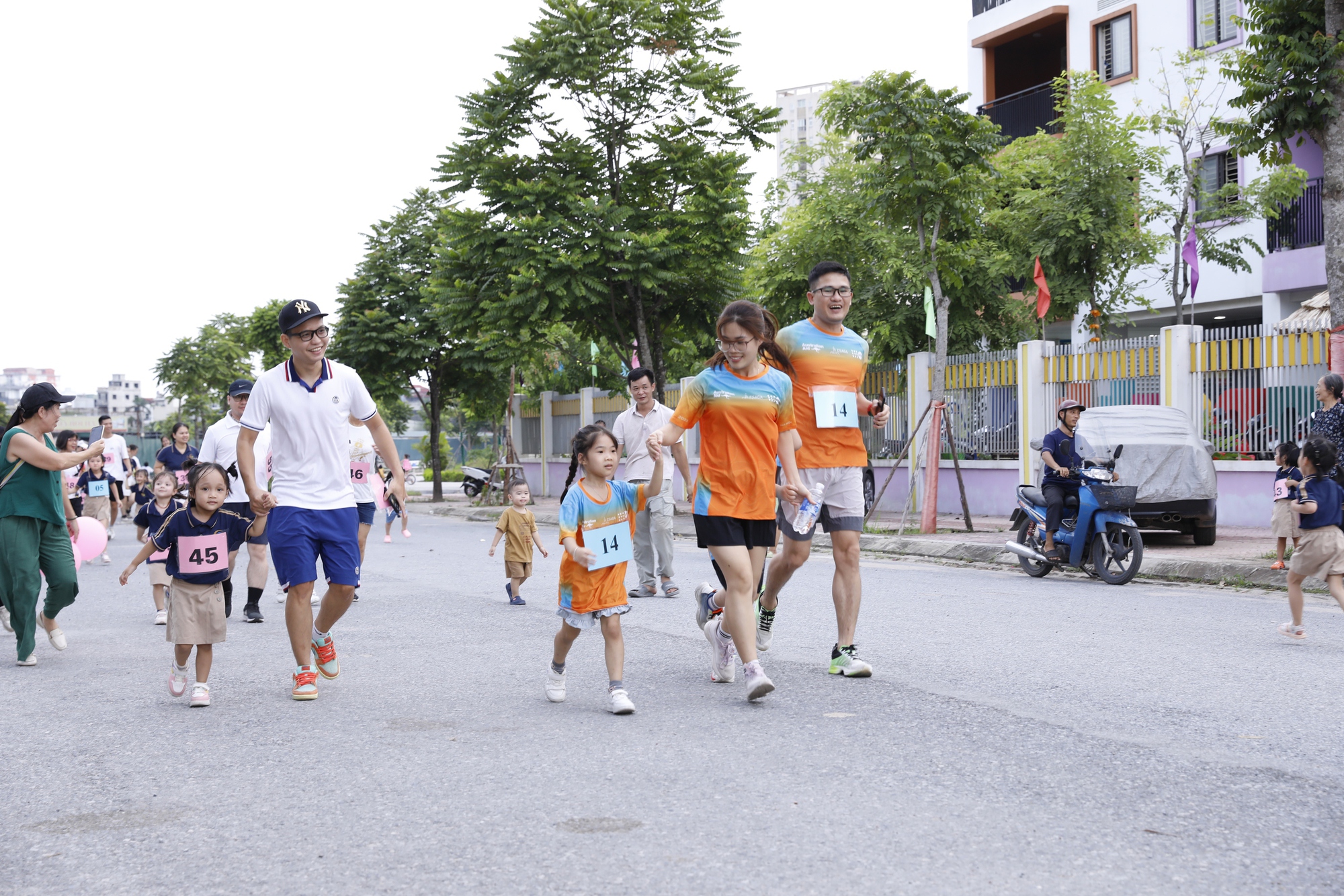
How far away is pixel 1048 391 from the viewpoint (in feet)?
62.8

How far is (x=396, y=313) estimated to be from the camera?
104 feet

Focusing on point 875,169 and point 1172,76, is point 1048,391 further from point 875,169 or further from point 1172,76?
point 1172,76

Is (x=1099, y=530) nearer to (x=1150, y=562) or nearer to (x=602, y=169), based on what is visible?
(x=1150, y=562)

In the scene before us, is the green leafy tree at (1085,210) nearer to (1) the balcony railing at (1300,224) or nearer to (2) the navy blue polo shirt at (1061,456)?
(1) the balcony railing at (1300,224)

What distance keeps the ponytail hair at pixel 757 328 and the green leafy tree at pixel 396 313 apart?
24963 millimetres

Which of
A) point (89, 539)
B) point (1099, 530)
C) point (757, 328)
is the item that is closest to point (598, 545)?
point (757, 328)

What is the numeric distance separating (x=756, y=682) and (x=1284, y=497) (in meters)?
7.26

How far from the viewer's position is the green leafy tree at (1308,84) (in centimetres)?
1185

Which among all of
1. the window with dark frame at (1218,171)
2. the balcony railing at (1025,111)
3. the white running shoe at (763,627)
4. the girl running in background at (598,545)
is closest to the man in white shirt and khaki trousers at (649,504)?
the white running shoe at (763,627)

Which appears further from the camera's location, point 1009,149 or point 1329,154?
point 1009,149

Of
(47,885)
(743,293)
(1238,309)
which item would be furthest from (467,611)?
(1238,309)

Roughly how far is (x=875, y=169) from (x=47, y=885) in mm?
14920

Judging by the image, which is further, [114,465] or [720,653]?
[114,465]

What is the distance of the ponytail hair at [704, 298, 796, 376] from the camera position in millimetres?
5980
